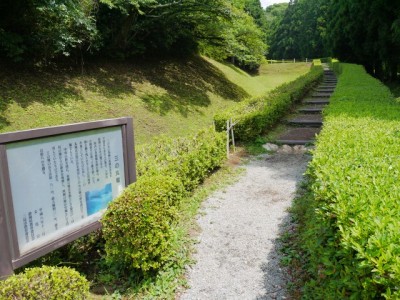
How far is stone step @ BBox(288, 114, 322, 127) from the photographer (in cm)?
1088

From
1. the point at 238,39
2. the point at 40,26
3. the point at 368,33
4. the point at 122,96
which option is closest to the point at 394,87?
the point at 368,33

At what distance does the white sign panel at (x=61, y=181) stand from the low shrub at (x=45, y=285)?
0.32 metres

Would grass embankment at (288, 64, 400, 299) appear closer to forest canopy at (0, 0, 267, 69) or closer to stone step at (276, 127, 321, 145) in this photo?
stone step at (276, 127, 321, 145)

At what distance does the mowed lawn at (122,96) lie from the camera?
10.6 meters

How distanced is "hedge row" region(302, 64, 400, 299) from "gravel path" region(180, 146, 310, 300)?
0.53m

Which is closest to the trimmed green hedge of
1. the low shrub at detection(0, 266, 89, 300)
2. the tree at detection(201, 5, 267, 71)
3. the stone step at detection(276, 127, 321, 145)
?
the low shrub at detection(0, 266, 89, 300)

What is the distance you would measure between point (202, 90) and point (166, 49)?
3623 millimetres

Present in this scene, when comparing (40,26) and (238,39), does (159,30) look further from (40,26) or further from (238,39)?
(40,26)

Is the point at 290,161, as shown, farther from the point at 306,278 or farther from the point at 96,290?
the point at 96,290

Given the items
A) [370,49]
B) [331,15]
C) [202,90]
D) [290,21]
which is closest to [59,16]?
[202,90]

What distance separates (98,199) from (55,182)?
0.63 metres

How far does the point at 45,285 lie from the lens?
9.06 ft

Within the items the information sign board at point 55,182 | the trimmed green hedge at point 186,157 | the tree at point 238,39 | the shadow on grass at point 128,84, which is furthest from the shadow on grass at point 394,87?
the information sign board at point 55,182

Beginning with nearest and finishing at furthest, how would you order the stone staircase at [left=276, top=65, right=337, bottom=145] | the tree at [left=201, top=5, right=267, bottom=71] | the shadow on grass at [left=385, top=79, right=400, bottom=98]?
1. the stone staircase at [left=276, top=65, right=337, bottom=145]
2. the tree at [left=201, top=5, right=267, bottom=71]
3. the shadow on grass at [left=385, top=79, right=400, bottom=98]
